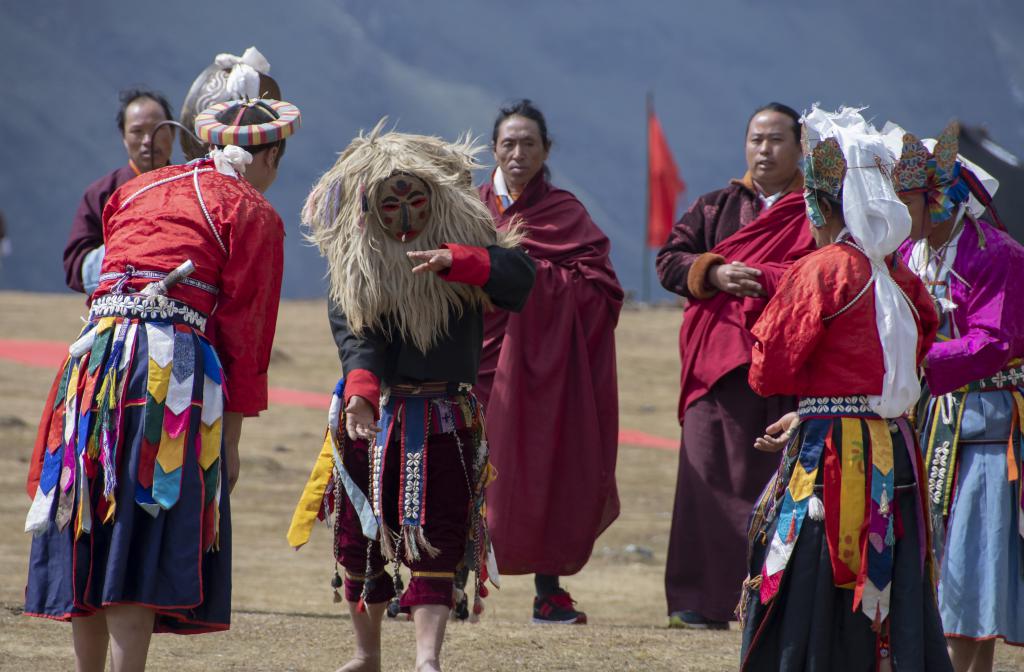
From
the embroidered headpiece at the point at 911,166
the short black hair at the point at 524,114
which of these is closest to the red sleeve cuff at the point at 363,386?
the embroidered headpiece at the point at 911,166

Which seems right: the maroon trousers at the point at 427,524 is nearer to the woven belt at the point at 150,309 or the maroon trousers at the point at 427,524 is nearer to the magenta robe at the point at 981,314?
the woven belt at the point at 150,309

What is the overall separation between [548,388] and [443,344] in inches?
68.2

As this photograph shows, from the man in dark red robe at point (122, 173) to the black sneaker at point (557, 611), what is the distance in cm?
218

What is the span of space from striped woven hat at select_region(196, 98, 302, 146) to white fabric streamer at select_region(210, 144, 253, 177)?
0.05m

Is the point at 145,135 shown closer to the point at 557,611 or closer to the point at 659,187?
the point at 557,611

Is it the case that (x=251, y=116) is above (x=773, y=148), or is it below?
below

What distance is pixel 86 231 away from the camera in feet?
19.1

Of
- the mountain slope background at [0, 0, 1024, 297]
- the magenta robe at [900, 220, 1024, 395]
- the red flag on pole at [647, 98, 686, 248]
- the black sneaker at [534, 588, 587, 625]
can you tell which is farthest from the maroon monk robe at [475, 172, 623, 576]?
the mountain slope background at [0, 0, 1024, 297]

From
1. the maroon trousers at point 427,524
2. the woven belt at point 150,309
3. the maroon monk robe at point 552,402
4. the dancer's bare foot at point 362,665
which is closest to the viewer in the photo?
the woven belt at point 150,309

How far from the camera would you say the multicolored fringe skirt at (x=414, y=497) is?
4121 millimetres

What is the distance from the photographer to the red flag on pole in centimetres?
2566

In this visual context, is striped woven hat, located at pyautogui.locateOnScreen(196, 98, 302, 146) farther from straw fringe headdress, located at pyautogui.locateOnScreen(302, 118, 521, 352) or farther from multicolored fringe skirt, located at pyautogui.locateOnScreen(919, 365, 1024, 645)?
multicolored fringe skirt, located at pyautogui.locateOnScreen(919, 365, 1024, 645)

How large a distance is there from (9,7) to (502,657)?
32.7m

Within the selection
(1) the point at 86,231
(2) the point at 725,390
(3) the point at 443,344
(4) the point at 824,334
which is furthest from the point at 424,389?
(1) the point at 86,231
